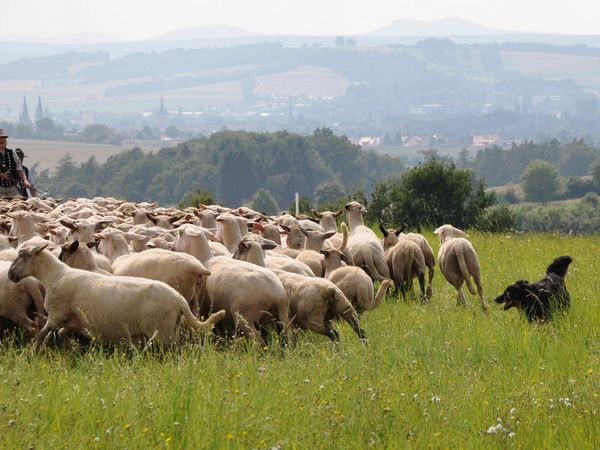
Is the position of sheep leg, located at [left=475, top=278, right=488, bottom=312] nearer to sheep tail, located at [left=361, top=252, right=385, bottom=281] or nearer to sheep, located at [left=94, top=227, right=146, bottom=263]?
sheep tail, located at [left=361, top=252, right=385, bottom=281]

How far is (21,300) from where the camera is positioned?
1164 cm

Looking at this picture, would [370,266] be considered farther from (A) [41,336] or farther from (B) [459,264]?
(A) [41,336]

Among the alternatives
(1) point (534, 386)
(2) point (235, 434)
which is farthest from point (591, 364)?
(2) point (235, 434)

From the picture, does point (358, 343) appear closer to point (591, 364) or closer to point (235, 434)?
point (591, 364)

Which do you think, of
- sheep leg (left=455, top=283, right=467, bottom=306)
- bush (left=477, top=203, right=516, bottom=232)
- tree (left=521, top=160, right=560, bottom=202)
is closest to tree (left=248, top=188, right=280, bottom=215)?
tree (left=521, top=160, right=560, bottom=202)

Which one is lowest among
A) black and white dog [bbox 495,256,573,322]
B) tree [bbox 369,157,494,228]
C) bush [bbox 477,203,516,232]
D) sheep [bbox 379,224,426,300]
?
bush [bbox 477,203,516,232]

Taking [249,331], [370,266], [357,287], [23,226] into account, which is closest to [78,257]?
[249,331]

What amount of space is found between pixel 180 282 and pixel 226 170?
433 feet

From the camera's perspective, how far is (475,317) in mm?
14062

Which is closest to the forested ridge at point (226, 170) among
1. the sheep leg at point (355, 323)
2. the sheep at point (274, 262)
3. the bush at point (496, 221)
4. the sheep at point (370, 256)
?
the bush at point (496, 221)

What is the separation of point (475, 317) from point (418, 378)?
13.1 ft

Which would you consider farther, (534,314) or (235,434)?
(534,314)

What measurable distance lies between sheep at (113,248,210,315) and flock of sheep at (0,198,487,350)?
11 millimetres

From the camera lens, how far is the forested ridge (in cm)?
12862
